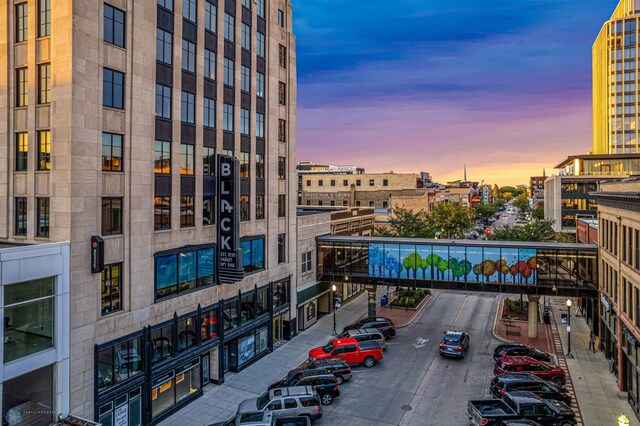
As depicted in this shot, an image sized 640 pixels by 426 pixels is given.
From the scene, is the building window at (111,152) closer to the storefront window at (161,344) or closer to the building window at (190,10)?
the storefront window at (161,344)

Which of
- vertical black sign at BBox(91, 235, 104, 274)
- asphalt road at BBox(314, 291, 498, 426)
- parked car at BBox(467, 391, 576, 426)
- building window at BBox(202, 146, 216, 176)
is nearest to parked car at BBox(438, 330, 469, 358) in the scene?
asphalt road at BBox(314, 291, 498, 426)

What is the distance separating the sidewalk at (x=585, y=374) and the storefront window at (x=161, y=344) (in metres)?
23.2

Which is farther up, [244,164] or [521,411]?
[244,164]

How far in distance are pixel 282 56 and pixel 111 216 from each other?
22045 mm

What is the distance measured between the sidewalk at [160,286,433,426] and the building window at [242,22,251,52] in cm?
2348

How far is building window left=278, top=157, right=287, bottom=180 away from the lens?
37906 mm

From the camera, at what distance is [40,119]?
2092 cm

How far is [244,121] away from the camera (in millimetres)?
32969

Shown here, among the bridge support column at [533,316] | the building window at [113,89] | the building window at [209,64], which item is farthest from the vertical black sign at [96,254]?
the bridge support column at [533,316]

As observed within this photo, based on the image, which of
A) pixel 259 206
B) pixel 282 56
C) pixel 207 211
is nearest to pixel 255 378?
pixel 207 211

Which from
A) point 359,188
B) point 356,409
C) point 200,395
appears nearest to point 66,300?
point 200,395

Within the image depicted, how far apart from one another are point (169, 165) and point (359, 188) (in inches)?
2744

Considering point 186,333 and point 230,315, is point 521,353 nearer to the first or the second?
point 230,315

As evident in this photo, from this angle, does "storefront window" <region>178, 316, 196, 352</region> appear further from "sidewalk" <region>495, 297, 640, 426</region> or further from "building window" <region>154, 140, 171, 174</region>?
"sidewalk" <region>495, 297, 640, 426</region>
